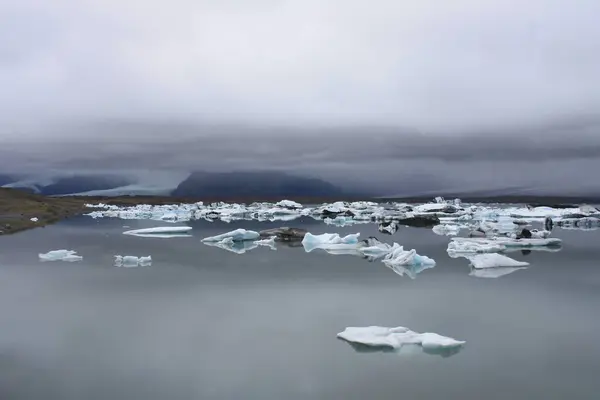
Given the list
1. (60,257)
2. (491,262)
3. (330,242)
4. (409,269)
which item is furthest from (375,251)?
(60,257)

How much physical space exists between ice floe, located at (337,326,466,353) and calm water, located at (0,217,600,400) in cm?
14

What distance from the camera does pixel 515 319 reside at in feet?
23.7

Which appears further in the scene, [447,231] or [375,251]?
[447,231]

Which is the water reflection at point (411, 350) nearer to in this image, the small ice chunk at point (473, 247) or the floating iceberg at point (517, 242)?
the small ice chunk at point (473, 247)

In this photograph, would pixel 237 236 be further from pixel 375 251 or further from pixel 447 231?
pixel 447 231

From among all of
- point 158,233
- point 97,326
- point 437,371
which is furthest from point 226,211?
point 437,371

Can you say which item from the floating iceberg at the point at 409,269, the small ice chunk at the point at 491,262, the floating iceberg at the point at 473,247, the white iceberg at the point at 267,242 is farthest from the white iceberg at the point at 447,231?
the floating iceberg at the point at 409,269

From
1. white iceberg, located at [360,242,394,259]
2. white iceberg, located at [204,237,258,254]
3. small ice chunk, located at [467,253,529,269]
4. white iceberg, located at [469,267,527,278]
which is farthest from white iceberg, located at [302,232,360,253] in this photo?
white iceberg, located at [469,267,527,278]

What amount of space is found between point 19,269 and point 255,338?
7187 millimetres

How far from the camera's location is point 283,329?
671 centimetres

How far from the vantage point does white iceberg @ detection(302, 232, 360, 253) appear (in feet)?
47.9

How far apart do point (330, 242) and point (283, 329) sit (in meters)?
8.35

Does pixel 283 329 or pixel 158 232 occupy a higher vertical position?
pixel 158 232

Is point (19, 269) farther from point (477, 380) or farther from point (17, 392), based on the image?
point (477, 380)
